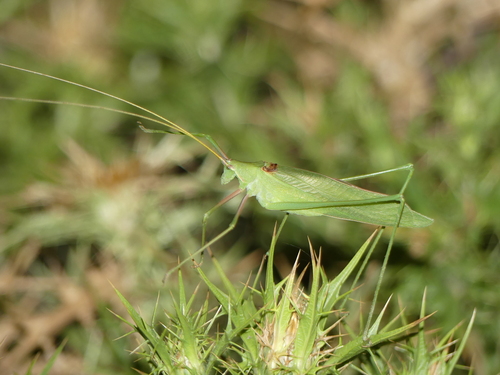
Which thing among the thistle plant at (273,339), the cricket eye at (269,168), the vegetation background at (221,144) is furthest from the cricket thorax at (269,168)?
the thistle plant at (273,339)

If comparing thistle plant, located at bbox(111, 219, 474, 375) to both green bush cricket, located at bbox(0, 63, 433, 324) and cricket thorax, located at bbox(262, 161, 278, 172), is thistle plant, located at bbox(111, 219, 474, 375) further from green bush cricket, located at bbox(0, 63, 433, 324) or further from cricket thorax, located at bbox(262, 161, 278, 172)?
cricket thorax, located at bbox(262, 161, 278, 172)

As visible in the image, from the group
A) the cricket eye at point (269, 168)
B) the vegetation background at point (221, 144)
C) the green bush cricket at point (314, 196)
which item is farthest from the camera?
the vegetation background at point (221, 144)

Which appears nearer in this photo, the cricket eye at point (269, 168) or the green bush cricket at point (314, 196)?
the green bush cricket at point (314, 196)

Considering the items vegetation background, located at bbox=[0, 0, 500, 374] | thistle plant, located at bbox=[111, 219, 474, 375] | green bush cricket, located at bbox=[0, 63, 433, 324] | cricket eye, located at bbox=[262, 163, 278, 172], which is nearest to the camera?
thistle plant, located at bbox=[111, 219, 474, 375]

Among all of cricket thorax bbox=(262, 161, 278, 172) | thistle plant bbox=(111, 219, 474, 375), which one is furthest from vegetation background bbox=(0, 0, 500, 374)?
thistle plant bbox=(111, 219, 474, 375)

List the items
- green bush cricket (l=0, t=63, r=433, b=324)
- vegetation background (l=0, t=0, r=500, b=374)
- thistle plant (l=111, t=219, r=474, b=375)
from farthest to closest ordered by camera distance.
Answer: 1. vegetation background (l=0, t=0, r=500, b=374)
2. green bush cricket (l=0, t=63, r=433, b=324)
3. thistle plant (l=111, t=219, r=474, b=375)

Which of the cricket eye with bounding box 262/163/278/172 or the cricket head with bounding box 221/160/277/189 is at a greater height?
the cricket eye with bounding box 262/163/278/172

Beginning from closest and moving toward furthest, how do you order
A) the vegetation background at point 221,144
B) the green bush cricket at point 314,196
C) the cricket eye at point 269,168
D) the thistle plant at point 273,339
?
the thistle plant at point 273,339
the green bush cricket at point 314,196
the cricket eye at point 269,168
the vegetation background at point 221,144

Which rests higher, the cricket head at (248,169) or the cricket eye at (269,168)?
the cricket eye at (269,168)

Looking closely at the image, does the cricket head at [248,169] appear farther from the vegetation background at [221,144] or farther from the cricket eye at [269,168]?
the vegetation background at [221,144]

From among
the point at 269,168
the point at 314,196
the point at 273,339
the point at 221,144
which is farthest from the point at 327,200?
the point at 221,144
